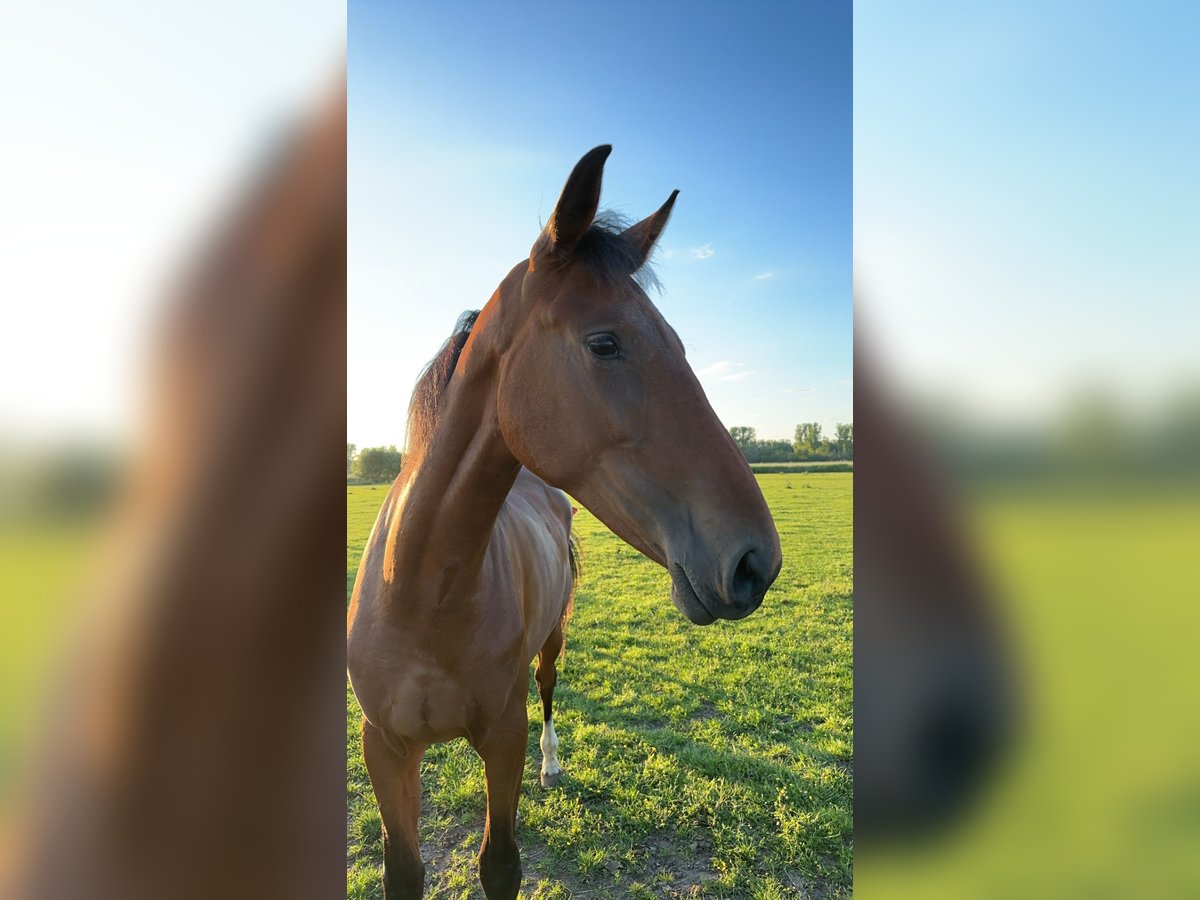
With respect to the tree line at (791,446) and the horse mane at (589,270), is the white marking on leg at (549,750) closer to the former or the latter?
the tree line at (791,446)

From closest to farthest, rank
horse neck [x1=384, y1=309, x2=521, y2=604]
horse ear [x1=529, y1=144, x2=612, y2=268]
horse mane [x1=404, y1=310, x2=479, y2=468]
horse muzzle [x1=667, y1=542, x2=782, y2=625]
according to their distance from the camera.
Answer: horse muzzle [x1=667, y1=542, x2=782, y2=625] < horse ear [x1=529, y1=144, x2=612, y2=268] < horse neck [x1=384, y1=309, x2=521, y2=604] < horse mane [x1=404, y1=310, x2=479, y2=468]

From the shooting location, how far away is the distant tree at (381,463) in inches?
69.7

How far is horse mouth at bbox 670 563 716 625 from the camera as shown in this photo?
1.06 metres

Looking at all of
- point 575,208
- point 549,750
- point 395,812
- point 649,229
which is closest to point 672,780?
point 549,750

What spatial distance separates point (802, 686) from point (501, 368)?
13.9ft

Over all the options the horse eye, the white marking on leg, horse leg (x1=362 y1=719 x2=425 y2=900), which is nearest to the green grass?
the horse eye

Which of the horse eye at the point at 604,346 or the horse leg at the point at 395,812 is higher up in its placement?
the horse eye at the point at 604,346

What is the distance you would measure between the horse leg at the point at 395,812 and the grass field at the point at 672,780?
0.94 feet

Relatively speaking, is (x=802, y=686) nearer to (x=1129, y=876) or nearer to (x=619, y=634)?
(x=619, y=634)

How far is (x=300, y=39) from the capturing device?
0.52 meters

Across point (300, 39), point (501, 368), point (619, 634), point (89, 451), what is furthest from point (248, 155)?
point (619, 634)

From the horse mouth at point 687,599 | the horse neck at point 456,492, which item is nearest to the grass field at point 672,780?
the horse neck at point 456,492

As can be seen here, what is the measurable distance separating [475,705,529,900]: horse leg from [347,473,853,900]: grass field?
57cm

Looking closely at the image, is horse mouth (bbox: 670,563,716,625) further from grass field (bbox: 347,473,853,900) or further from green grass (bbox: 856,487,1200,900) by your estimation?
green grass (bbox: 856,487,1200,900)
